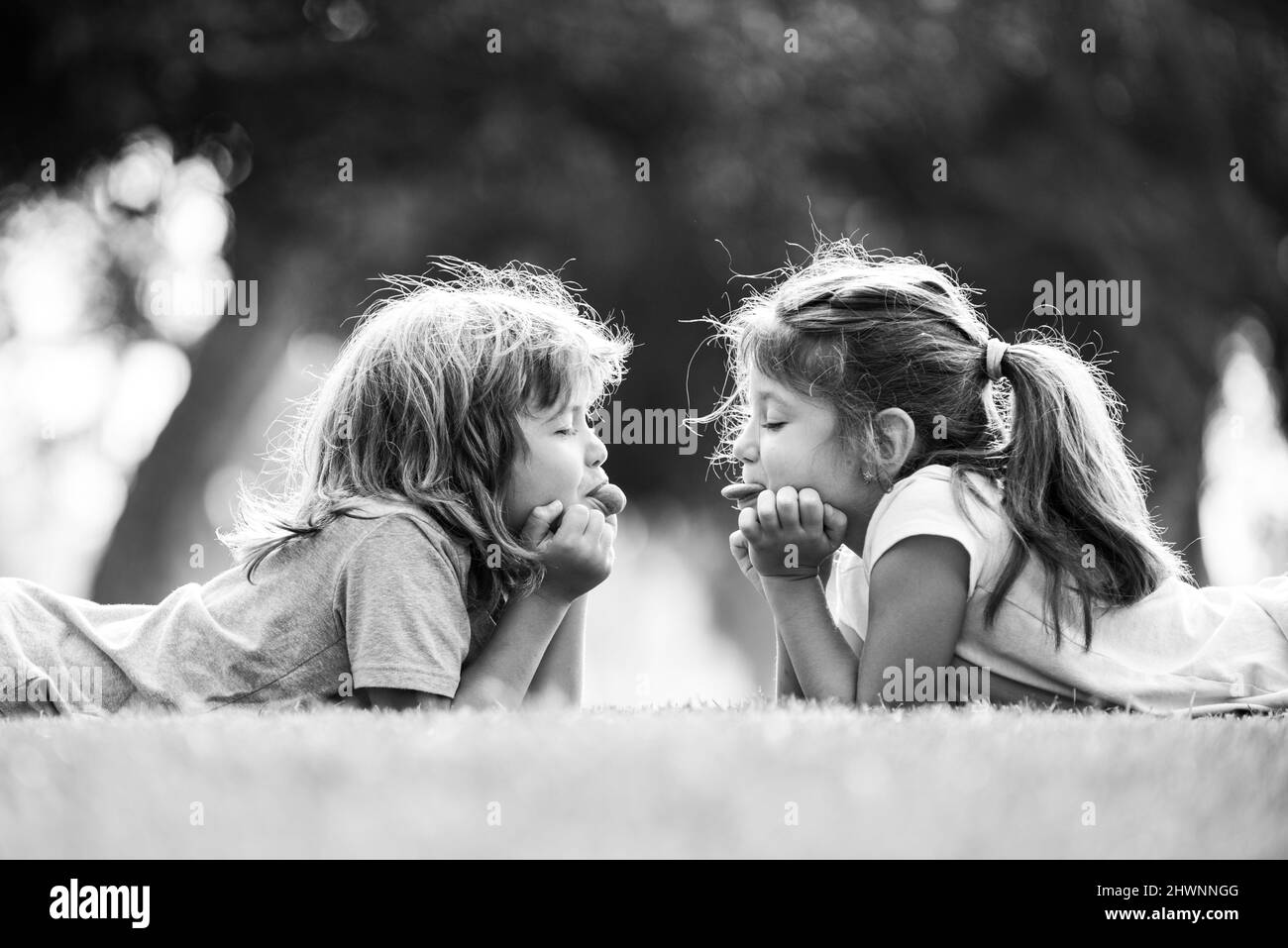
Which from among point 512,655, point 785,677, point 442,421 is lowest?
point 785,677

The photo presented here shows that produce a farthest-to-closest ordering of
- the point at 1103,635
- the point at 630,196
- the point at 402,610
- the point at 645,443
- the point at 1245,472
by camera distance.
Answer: the point at 645,443 → the point at 630,196 → the point at 1245,472 → the point at 1103,635 → the point at 402,610

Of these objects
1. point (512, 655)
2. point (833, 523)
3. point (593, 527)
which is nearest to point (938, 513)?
point (833, 523)

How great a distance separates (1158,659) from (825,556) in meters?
0.89

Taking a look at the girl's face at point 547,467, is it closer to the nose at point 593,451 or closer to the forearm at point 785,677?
the nose at point 593,451

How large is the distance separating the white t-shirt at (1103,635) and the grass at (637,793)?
138 centimetres

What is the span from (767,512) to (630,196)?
6.58 metres

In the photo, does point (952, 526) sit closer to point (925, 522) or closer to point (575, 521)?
point (925, 522)

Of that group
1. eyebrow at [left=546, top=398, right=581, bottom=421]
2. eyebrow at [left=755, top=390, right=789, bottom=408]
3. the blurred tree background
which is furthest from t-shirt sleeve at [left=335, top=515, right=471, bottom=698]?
the blurred tree background

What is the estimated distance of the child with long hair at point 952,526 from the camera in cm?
351

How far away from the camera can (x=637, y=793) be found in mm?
1646

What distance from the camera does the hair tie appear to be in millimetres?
4031

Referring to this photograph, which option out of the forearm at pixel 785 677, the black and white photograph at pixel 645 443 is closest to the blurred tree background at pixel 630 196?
the black and white photograph at pixel 645 443
